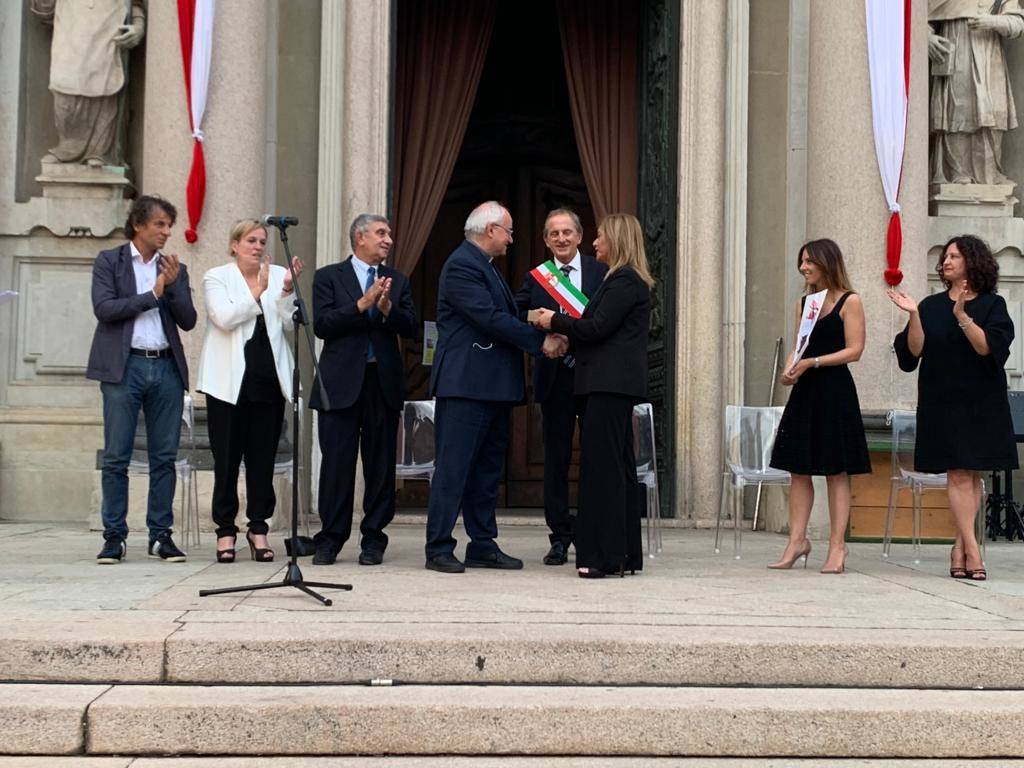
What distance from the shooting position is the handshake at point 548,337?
6.68m

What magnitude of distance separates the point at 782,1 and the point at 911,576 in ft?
16.6

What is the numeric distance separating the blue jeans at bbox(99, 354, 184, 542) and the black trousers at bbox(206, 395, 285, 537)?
9.5 inches

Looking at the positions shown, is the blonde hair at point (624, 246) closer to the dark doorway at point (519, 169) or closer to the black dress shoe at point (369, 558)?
the black dress shoe at point (369, 558)

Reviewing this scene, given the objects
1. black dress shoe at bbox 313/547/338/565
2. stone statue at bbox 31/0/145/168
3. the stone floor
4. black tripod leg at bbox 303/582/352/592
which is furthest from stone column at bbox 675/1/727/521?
black tripod leg at bbox 303/582/352/592

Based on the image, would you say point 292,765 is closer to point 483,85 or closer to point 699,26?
point 699,26

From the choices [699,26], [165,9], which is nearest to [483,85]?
[699,26]

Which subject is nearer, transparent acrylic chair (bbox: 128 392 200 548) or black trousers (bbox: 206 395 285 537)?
black trousers (bbox: 206 395 285 537)

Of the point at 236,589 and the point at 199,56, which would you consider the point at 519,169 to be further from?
the point at 236,589

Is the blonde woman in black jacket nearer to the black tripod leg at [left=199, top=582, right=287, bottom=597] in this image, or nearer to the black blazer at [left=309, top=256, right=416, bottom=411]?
the black blazer at [left=309, top=256, right=416, bottom=411]

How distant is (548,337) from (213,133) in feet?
12.3

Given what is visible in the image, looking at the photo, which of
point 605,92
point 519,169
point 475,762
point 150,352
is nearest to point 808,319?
point 150,352

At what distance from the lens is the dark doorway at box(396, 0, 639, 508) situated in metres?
12.9

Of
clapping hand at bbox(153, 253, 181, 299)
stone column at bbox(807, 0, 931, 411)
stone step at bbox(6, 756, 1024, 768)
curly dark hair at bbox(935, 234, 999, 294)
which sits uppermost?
stone column at bbox(807, 0, 931, 411)

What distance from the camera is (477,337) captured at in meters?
6.86
